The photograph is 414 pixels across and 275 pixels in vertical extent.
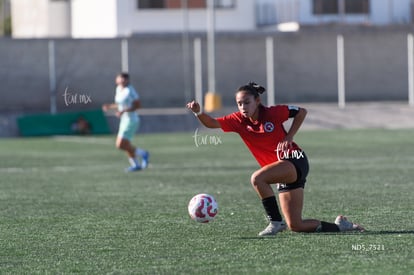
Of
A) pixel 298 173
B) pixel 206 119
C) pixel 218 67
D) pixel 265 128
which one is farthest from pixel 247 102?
pixel 218 67

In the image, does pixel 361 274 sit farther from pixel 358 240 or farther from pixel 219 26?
pixel 219 26

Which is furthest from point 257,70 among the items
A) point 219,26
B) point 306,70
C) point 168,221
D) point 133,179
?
point 168,221

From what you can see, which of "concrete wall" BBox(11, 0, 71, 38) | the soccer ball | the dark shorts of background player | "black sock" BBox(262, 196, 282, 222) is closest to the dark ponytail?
the dark shorts of background player

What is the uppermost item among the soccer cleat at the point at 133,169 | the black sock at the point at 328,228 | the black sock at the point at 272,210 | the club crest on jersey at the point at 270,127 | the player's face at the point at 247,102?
the player's face at the point at 247,102

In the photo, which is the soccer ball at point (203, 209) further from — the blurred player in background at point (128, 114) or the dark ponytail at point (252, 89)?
the blurred player in background at point (128, 114)

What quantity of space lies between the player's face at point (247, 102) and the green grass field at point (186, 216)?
126 centimetres

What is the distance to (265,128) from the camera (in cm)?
1030

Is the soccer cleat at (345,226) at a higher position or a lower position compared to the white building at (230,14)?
lower

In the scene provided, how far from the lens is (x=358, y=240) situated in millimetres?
9688

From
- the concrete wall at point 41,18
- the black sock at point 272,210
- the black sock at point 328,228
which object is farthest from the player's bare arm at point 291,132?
the concrete wall at point 41,18

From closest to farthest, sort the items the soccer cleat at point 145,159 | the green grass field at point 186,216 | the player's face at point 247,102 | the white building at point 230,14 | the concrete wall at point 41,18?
1. the green grass field at point 186,216
2. the player's face at point 247,102
3. the soccer cleat at point 145,159
4. the white building at point 230,14
5. the concrete wall at point 41,18

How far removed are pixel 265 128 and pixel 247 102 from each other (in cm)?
40

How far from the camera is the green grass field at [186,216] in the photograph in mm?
8617

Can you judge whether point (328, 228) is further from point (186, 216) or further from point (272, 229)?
point (186, 216)
